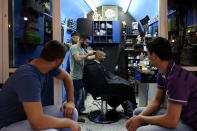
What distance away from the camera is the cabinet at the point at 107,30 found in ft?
22.1

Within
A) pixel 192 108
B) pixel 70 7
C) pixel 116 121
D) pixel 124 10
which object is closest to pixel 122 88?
pixel 116 121

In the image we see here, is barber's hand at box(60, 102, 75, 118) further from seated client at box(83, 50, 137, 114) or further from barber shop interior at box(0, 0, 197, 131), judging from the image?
seated client at box(83, 50, 137, 114)

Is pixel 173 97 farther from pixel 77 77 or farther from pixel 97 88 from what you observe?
pixel 77 77

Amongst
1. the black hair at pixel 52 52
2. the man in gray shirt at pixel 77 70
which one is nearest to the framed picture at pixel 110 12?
the man in gray shirt at pixel 77 70

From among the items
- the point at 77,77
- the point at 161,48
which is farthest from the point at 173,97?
the point at 77,77

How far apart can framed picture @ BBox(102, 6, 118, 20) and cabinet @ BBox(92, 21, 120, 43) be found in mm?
630

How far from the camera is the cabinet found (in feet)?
22.1

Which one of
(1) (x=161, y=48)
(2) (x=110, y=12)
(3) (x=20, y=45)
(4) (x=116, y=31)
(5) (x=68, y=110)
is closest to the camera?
(1) (x=161, y=48)

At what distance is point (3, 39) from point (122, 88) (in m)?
1.89

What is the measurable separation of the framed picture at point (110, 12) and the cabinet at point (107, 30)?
0.63m

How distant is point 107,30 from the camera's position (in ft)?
22.5

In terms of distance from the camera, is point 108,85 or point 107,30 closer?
point 108,85

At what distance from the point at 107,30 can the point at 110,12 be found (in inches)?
41.0

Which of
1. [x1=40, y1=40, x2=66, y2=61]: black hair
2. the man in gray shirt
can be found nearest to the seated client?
the man in gray shirt
